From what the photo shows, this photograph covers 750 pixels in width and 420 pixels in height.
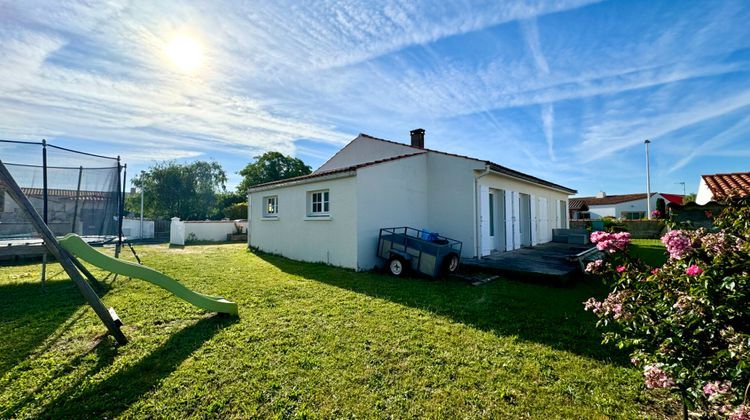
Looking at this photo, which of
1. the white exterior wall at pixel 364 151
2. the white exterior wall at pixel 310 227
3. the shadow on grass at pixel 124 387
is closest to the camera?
the shadow on grass at pixel 124 387

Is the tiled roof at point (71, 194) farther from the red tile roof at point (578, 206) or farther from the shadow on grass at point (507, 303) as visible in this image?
the red tile roof at point (578, 206)

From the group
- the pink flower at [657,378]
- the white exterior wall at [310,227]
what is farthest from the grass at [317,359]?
the white exterior wall at [310,227]

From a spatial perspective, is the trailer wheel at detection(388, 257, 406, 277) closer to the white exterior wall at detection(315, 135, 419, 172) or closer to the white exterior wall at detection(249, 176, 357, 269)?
the white exterior wall at detection(249, 176, 357, 269)

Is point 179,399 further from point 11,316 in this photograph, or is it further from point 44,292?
point 44,292

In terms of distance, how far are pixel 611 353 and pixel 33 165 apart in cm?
1120

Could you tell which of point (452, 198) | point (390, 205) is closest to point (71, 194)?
point (390, 205)

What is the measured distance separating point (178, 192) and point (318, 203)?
30461mm

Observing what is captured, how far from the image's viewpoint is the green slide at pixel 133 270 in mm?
4102

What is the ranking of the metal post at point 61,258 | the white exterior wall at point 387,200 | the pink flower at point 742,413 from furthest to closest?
the white exterior wall at point 387,200
the metal post at point 61,258
the pink flower at point 742,413

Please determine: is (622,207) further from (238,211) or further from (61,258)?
(61,258)

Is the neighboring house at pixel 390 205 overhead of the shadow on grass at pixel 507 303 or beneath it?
overhead

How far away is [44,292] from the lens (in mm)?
6270

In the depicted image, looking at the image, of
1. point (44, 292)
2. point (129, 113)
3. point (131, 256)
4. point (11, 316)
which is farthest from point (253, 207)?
point (11, 316)

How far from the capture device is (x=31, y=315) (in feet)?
15.9
